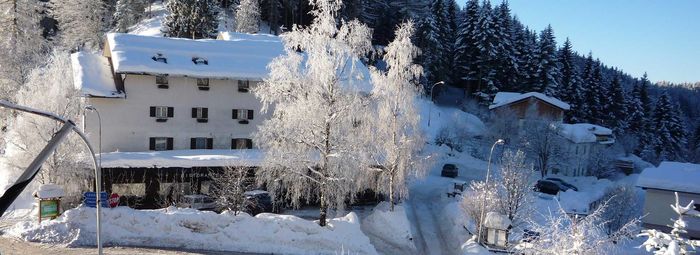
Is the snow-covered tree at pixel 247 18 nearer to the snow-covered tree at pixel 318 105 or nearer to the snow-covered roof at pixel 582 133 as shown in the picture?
the snow-covered roof at pixel 582 133

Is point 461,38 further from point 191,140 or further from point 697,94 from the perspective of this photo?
point 697,94

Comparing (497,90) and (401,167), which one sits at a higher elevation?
(497,90)

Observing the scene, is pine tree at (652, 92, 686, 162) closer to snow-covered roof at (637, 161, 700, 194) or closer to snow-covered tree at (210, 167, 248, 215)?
snow-covered roof at (637, 161, 700, 194)

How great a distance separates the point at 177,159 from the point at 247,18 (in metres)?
35.2

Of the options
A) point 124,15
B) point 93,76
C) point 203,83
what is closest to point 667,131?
point 203,83

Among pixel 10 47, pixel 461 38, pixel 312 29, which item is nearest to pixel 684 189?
pixel 312 29

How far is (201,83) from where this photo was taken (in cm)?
3303

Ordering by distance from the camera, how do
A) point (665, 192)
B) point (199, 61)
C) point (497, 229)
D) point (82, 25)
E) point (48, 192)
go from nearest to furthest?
point (48, 192), point (497, 229), point (665, 192), point (199, 61), point (82, 25)

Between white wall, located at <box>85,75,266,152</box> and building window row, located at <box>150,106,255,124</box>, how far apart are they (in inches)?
7.9

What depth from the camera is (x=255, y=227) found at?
23.7 m

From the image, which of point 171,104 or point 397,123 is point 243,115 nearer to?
point 171,104

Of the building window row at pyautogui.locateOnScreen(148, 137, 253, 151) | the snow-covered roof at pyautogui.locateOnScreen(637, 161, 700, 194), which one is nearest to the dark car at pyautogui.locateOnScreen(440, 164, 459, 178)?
the snow-covered roof at pyautogui.locateOnScreen(637, 161, 700, 194)

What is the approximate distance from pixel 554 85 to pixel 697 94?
121446 mm

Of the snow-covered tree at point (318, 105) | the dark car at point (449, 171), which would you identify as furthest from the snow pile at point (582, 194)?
the snow-covered tree at point (318, 105)
